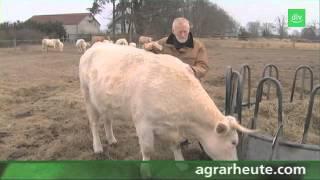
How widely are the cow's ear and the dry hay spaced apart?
2.35m

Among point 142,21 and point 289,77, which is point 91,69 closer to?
point 289,77

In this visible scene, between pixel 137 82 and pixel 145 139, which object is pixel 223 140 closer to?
pixel 145 139

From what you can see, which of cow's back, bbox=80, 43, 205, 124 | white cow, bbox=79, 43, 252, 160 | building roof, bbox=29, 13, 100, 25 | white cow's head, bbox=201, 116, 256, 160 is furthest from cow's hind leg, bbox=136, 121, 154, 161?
building roof, bbox=29, 13, 100, 25

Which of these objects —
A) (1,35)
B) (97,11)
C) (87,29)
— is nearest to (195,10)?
(97,11)

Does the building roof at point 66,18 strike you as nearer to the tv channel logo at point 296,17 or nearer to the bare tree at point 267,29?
the bare tree at point 267,29

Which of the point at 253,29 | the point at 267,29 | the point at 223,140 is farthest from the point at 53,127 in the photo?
the point at 253,29

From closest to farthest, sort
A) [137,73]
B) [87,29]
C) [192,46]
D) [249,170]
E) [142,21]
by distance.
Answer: [249,170]
[137,73]
[192,46]
[142,21]
[87,29]

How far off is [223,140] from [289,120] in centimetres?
338

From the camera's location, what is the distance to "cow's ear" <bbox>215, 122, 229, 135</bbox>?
480cm

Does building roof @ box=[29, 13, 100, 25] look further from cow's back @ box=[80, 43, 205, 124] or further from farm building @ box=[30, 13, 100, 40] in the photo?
cow's back @ box=[80, 43, 205, 124]

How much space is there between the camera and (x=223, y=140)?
496 centimetres

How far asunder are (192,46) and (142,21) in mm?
36825

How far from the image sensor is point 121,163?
5.25 metres

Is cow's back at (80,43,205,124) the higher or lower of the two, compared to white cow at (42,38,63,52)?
lower
